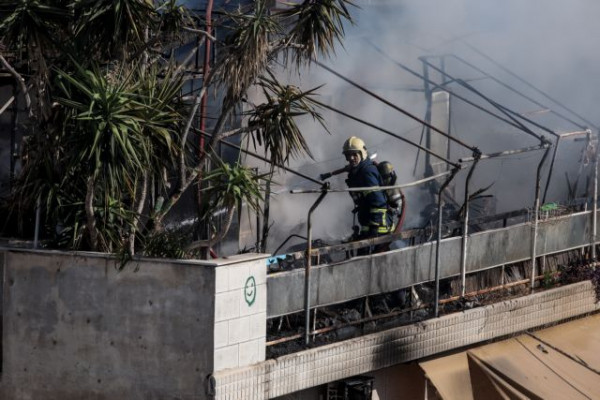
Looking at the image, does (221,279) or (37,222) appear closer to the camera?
(221,279)

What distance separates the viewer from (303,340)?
974 cm

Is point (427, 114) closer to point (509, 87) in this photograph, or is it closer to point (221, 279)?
point (509, 87)

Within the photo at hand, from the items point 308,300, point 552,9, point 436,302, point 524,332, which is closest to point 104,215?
point 308,300

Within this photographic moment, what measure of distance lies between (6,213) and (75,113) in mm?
1649

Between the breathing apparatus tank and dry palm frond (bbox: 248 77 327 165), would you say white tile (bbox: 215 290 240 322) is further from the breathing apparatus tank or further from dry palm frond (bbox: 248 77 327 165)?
the breathing apparatus tank

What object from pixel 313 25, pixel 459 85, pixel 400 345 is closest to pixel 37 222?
pixel 313 25

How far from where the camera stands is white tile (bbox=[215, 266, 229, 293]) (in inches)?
333

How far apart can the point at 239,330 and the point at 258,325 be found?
0.90ft

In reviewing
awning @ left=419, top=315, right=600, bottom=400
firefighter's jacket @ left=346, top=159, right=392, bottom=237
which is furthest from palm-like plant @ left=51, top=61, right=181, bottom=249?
awning @ left=419, top=315, right=600, bottom=400

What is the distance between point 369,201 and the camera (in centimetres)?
1095

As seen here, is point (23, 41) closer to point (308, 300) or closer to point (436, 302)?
point (308, 300)

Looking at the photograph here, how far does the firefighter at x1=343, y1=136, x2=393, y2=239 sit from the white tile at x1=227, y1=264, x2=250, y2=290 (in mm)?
2276

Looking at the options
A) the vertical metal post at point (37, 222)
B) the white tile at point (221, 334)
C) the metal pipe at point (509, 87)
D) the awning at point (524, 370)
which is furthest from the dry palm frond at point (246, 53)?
the metal pipe at point (509, 87)

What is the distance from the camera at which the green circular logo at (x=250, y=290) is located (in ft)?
29.0
